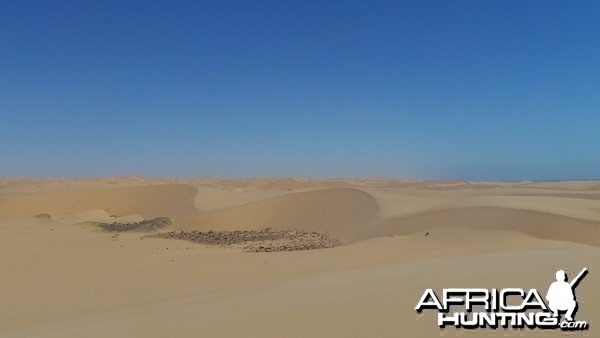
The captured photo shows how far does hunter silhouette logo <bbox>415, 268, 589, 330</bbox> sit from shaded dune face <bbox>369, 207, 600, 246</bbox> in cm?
879

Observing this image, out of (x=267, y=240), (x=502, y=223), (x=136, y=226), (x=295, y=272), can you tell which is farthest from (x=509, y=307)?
(x=136, y=226)

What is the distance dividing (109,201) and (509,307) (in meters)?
30.2

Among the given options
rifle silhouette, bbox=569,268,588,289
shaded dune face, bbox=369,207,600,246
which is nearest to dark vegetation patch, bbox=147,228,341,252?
shaded dune face, bbox=369,207,600,246

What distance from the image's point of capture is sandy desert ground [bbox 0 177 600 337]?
431cm

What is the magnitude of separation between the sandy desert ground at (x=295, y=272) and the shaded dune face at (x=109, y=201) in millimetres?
6320

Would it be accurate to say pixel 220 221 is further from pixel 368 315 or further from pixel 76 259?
pixel 368 315

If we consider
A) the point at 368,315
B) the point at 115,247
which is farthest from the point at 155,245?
the point at 368,315

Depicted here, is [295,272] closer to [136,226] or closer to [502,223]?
[502,223]

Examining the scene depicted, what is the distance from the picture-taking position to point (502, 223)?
1353 cm

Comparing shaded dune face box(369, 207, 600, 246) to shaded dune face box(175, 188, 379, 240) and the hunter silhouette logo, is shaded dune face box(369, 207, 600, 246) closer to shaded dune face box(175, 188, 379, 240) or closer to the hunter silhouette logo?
shaded dune face box(175, 188, 379, 240)

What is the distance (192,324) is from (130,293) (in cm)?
386

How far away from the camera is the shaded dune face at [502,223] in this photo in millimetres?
12266

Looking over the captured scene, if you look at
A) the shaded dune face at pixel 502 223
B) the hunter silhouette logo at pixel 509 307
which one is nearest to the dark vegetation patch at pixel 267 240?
the shaded dune face at pixel 502 223

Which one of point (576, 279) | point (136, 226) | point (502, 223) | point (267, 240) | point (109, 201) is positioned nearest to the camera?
point (576, 279)
